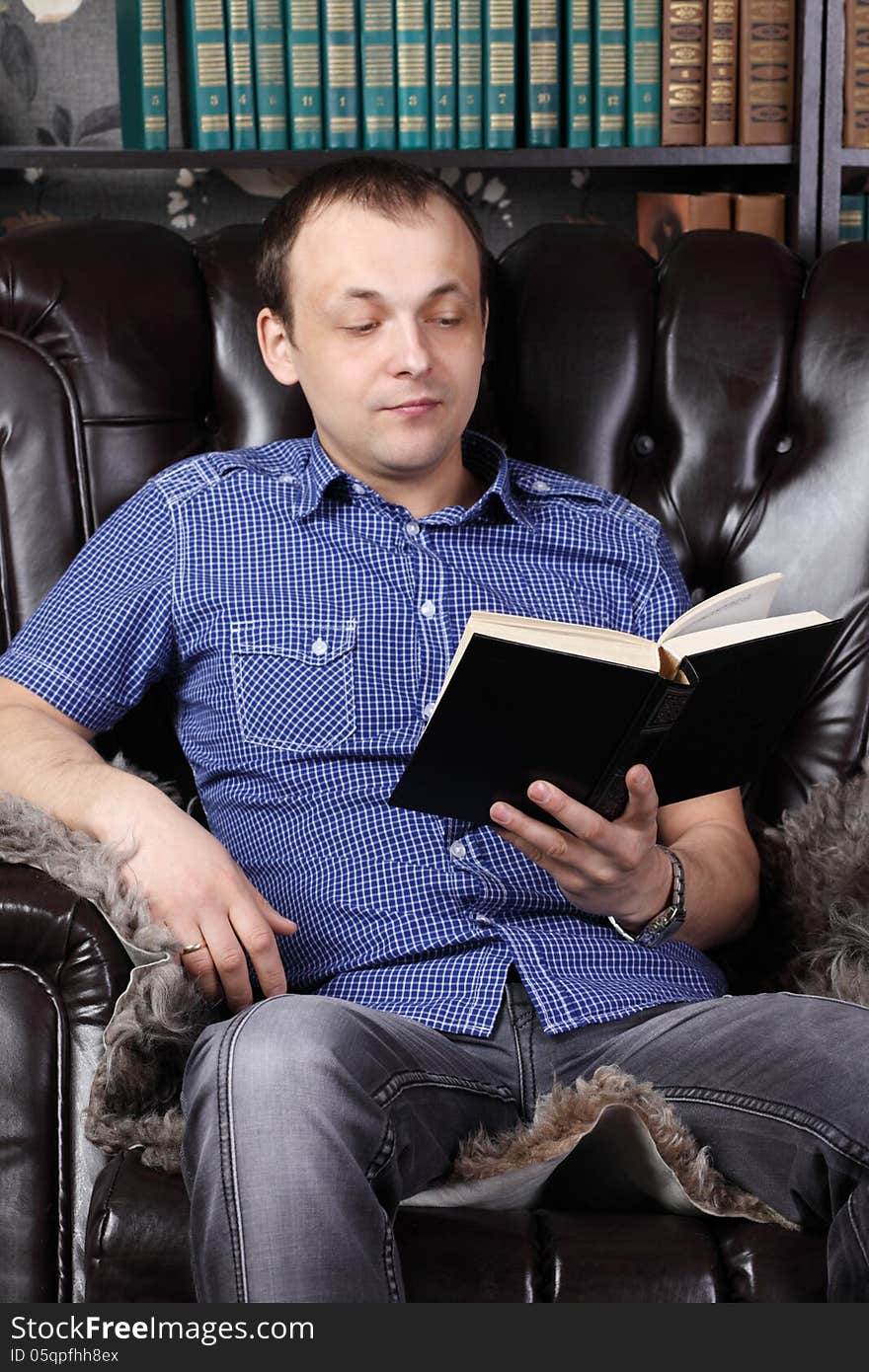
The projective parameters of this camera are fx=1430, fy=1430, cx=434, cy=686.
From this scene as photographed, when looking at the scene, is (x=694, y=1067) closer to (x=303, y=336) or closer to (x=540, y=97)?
(x=303, y=336)

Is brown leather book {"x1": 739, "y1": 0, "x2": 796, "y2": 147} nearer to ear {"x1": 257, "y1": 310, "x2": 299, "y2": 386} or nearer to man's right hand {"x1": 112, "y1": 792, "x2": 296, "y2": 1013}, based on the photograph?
ear {"x1": 257, "y1": 310, "x2": 299, "y2": 386}

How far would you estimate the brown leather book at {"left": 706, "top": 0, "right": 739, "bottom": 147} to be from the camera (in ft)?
6.40

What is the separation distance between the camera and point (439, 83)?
6.47 feet

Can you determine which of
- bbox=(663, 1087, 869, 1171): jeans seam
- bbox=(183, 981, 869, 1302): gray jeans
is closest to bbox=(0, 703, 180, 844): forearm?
bbox=(183, 981, 869, 1302): gray jeans

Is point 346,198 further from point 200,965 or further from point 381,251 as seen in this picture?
point 200,965

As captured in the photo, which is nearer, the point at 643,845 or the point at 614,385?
the point at 643,845

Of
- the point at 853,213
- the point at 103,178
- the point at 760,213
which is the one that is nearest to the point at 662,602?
the point at 760,213

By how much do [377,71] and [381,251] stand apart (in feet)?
2.54

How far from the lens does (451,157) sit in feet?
6.44

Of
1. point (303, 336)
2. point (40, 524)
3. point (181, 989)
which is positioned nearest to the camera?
point (181, 989)

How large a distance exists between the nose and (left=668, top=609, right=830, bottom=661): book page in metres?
0.41

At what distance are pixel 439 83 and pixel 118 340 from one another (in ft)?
2.32

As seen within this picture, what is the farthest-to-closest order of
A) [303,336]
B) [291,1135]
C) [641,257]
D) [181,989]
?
[641,257]
[303,336]
[181,989]
[291,1135]

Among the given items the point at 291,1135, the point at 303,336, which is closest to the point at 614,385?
the point at 303,336
